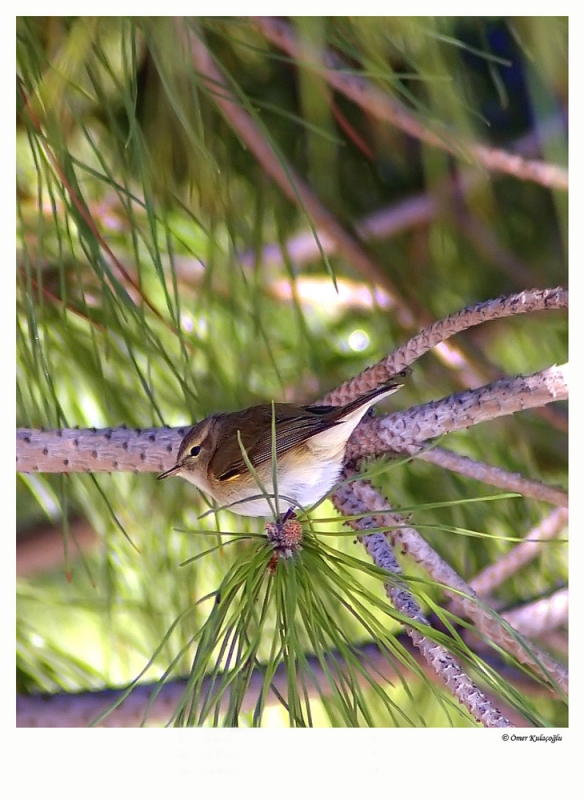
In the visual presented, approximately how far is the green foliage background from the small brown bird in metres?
0.04

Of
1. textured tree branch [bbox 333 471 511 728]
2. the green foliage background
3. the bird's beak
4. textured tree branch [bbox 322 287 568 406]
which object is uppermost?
the green foliage background

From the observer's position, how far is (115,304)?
29.9 inches

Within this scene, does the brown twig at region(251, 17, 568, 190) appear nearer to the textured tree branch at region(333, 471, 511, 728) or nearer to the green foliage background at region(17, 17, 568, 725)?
the green foliage background at region(17, 17, 568, 725)

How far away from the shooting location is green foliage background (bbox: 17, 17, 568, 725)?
0.74m

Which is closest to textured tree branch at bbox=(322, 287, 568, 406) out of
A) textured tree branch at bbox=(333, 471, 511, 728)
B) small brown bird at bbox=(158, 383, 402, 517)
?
small brown bird at bbox=(158, 383, 402, 517)

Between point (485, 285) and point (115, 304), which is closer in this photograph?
point (115, 304)

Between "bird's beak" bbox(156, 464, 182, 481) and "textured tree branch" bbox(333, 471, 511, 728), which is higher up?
"bird's beak" bbox(156, 464, 182, 481)

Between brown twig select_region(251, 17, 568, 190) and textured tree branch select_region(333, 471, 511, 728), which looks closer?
textured tree branch select_region(333, 471, 511, 728)

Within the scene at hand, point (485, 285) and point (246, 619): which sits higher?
point (485, 285)

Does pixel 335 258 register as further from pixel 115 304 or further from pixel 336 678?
pixel 336 678

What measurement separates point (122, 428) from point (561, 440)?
0.48 m

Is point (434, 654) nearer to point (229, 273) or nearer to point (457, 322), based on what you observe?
point (457, 322)
